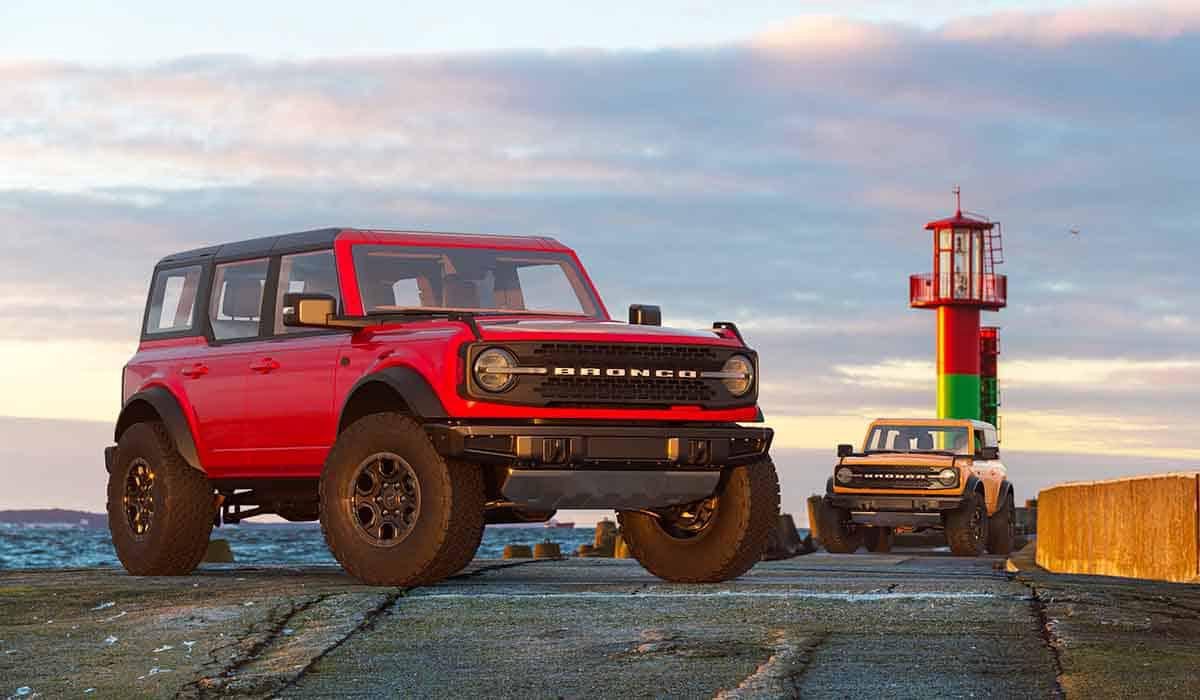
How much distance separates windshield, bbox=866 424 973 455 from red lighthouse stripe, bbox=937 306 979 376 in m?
26.6

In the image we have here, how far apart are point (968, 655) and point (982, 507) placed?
17687 millimetres

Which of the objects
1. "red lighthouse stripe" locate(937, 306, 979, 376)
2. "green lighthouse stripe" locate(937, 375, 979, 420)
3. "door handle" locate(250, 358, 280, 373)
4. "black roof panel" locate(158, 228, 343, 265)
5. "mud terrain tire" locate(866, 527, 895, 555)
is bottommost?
"mud terrain tire" locate(866, 527, 895, 555)

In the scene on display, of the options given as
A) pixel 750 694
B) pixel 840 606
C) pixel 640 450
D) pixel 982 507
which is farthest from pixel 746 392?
pixel 982 507

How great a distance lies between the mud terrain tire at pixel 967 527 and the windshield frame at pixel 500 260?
12.3 metres

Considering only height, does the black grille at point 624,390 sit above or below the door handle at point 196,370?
below

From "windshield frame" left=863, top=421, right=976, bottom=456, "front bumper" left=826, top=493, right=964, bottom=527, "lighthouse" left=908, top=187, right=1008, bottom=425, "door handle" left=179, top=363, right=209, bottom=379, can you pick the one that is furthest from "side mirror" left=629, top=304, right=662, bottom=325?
"lighthouse" left=908, top=187, right=1008, bottom=425

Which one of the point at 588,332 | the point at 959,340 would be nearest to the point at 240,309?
the point at 588,332

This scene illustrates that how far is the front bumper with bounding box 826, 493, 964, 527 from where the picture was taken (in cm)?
2417

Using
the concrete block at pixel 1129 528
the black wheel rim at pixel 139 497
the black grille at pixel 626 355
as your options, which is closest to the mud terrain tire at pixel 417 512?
the black grille at pixel 626 355

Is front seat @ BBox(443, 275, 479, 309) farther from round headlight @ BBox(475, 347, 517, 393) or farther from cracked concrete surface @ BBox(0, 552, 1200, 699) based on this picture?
cracked concrete surface @ BBox(0, 552, 1200, 699)

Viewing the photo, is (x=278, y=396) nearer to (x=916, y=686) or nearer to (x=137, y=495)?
(x=137, y=495)

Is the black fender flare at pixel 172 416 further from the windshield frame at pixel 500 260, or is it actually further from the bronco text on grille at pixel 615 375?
the bronco text on grille at pixel 615 375

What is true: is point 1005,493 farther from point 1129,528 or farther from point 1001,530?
point 1129,528

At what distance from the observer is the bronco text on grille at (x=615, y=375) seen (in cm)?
1083
